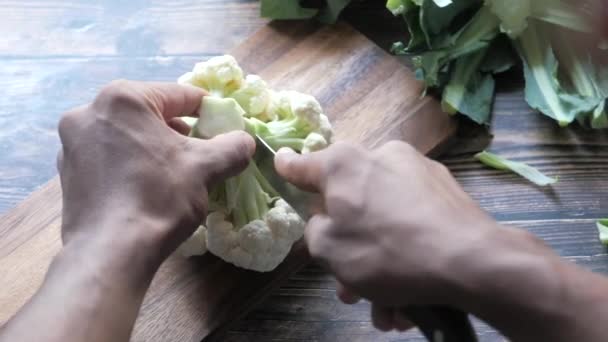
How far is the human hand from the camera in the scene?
0.95m

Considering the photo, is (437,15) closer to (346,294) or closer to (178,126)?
(178,126)

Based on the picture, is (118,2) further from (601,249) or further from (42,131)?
(601,249)

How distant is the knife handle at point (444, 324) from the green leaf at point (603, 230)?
518 millimetres

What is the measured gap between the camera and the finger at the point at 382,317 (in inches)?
34.1

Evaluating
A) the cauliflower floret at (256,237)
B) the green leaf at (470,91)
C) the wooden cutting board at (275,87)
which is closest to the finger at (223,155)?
the cauliflower floret at (256,237)

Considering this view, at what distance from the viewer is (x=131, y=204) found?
958 mm

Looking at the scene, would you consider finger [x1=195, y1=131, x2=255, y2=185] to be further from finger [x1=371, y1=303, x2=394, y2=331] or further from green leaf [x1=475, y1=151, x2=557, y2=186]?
green leaf [x1=475, y1=151, x2=557, y2=186]

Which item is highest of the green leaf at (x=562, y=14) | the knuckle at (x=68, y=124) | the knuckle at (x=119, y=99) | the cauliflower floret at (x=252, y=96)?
the green leaf at (x=562, y=14)

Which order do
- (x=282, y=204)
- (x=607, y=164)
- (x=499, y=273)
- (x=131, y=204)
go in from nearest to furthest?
1. (x=499, y=273)
2. (x=131, y=204)
3. (x=282, y=204)
4. (x=607, y=164)

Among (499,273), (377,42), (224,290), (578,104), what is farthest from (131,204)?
(578,104)

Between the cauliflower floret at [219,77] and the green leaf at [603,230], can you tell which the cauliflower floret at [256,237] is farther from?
the green leaf at [603,230]

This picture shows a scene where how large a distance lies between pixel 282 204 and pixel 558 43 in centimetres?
65

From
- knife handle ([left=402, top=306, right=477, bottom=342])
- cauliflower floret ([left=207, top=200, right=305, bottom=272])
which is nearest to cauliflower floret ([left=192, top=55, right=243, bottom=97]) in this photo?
cauliflower floret ([left=207, top=200, right=305, bottom=272])

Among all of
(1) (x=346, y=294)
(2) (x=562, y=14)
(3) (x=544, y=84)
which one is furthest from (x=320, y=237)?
(2) (x=562, y=14)
